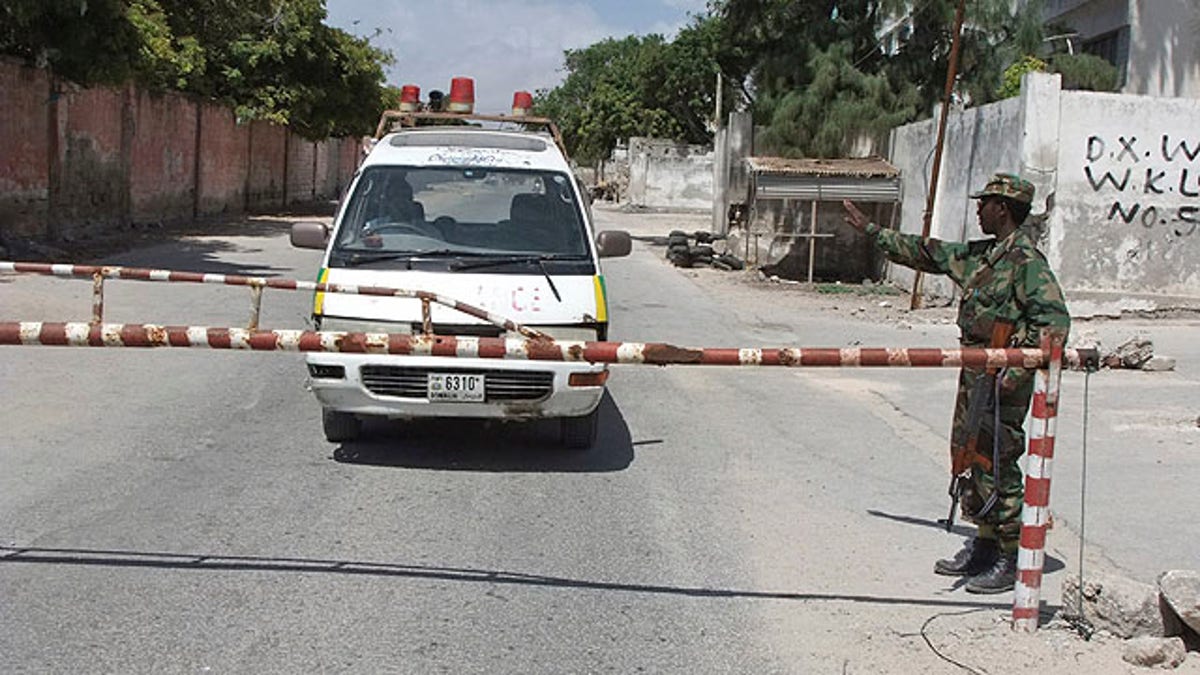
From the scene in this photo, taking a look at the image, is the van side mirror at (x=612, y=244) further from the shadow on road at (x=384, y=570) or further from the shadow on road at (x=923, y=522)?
the shadow on road at (x=384, y=570)

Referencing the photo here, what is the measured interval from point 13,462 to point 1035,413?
545 centimetres

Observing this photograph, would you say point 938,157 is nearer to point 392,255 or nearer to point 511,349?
point 392,255

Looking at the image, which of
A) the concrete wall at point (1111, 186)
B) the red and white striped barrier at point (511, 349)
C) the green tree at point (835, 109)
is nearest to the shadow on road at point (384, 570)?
the red and white striped barrier at point (511, 349)

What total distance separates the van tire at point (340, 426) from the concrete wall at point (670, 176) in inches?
1846

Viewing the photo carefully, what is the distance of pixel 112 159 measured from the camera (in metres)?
24.3

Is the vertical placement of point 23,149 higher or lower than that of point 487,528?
higher

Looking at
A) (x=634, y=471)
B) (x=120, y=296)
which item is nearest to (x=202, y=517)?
(x=634, y=471)

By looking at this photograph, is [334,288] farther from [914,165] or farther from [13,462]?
[914,165]

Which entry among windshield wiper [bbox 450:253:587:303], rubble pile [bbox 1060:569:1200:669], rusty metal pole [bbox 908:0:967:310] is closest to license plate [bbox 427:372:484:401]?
windshield wiper [bbox 450:253:587:303]

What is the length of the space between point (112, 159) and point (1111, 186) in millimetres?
18539

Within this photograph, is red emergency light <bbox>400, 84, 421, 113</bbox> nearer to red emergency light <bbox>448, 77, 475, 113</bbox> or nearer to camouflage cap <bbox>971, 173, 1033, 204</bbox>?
red emergency light <bbox>448, 77, 475, 113</bbox>

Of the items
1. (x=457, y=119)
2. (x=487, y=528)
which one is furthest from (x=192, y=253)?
(x=487, y=528)

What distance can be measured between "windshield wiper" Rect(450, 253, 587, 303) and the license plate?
73cm

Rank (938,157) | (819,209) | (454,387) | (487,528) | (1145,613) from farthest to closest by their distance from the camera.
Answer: (819,209) < (938,157) < (454,387) < (487,528) < (1145,613)
